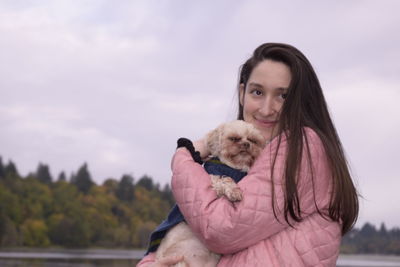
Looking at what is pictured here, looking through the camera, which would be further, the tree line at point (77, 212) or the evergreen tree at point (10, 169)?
the evergreen tree at point (10, 169)

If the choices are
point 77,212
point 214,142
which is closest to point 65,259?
point 77,212

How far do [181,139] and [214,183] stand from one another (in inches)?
17.1

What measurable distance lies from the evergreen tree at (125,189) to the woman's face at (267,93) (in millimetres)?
80322

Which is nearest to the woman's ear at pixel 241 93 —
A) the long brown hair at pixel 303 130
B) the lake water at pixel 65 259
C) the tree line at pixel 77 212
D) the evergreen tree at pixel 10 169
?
the long brown hair at pixel 303 130

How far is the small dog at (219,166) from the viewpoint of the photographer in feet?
13.4

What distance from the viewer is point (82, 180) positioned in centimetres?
9206

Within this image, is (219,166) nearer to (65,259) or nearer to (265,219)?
(265,219)

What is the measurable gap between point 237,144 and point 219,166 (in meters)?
0.19

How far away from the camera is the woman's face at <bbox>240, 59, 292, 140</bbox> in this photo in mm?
4172

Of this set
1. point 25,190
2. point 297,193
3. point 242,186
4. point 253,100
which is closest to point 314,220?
point 297,193

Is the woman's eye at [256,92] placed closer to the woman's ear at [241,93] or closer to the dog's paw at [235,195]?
the woman's ear at [241,93]

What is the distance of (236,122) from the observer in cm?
461

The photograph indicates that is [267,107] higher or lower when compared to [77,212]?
higher

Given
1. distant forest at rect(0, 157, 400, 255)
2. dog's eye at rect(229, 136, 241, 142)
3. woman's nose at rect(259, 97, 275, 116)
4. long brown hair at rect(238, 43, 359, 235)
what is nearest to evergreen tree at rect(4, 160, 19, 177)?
distant forest at rect(0, 157, 400, 255)
